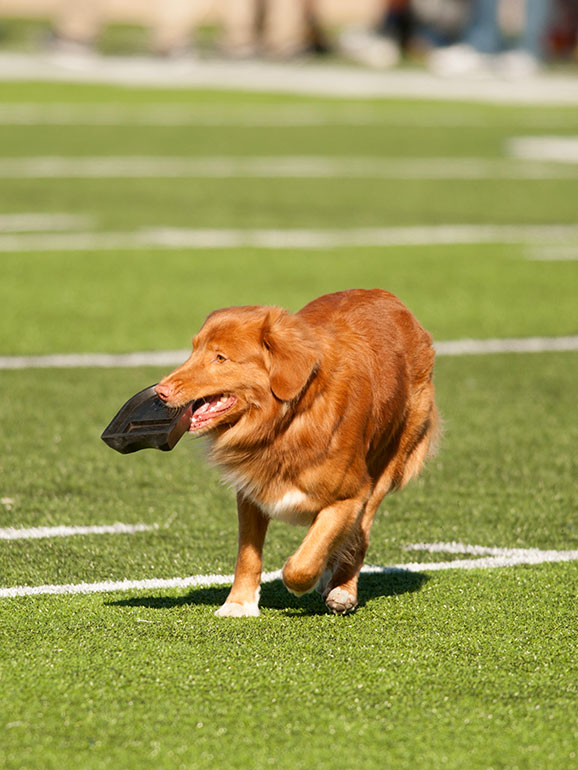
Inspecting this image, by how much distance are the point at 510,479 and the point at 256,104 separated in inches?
675

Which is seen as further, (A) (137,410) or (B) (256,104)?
(B) (256,104)

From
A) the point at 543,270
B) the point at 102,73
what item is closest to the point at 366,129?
the point at 102,73

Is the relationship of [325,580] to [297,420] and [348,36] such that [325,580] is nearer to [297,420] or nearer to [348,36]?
[297,420]

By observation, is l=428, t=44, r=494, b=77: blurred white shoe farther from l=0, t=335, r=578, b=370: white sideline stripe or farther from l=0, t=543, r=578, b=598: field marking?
l=0, t=543, r=578, b=598: field marking

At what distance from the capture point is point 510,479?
581 cm

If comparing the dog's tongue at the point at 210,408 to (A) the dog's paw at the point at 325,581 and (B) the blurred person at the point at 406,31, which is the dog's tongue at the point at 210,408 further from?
(B) the blurred person at the point at 406,31

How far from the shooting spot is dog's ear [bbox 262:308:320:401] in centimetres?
387

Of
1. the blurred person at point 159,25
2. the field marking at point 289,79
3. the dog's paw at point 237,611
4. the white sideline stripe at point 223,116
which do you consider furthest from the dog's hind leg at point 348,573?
the blurred person at point 159,25

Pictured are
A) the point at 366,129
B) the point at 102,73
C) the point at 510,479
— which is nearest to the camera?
the point at 510,479

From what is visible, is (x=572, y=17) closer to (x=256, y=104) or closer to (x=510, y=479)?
(x=256, y=104)

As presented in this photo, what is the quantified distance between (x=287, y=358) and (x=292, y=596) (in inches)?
37.9

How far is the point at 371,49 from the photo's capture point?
3156 centimetres

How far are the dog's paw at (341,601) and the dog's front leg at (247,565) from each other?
0.75ft

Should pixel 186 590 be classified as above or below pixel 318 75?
above
